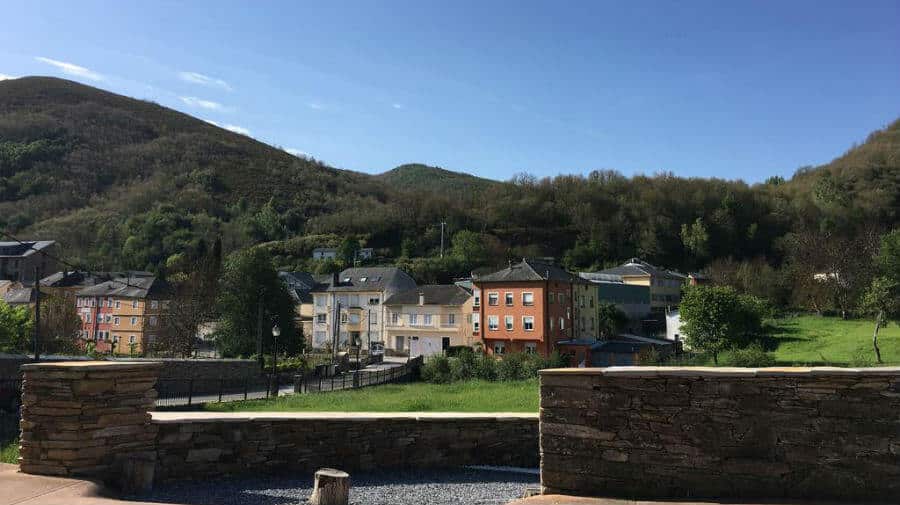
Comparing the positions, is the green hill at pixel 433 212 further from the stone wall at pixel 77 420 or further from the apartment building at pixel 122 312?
the stone wall at pixel 77 420

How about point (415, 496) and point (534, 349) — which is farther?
point (534, 349)

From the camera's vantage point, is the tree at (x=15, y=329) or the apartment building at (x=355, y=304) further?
the apartment building at (x=355, y=304)

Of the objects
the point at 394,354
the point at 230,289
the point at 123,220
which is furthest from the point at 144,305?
the point at 123,220

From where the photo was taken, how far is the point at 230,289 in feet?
139

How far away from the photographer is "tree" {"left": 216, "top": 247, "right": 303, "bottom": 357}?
40.2m

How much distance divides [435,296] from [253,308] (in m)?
17.3

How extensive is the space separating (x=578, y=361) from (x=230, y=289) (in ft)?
84.5

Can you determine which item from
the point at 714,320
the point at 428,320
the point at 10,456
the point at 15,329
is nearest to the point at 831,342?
the point at 714,320

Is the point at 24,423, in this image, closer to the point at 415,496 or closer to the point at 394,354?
the point at 415,496

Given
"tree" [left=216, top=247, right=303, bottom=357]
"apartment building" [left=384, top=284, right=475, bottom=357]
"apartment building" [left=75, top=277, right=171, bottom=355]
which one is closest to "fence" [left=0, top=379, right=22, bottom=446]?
"tree" [left=216, top=247, right=303, bottom=357]

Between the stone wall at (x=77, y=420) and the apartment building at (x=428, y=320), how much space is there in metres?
42.9

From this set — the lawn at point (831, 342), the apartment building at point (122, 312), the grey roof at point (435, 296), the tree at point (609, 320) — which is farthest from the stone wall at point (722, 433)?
the apartment building at point (122, 312)

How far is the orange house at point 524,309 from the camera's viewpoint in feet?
147

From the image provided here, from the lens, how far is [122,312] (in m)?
55.5
